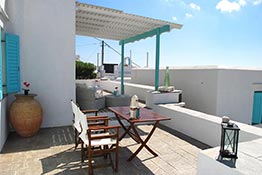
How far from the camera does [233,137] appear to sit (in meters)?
2.18

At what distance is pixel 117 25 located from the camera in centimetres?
689

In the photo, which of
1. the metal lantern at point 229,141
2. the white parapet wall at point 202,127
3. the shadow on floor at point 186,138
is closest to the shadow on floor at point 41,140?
the shadow on floor at point 186,138

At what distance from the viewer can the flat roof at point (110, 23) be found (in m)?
5.57

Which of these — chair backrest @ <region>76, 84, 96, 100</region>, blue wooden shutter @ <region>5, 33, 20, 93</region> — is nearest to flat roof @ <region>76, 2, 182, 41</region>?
blue wooden shutter @ <region>5, 33, 20, 93</region>

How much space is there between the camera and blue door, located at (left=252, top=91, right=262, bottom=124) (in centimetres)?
906

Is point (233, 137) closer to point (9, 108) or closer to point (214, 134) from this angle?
point (214, 134)

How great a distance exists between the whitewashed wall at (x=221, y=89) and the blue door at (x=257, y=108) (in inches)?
10.5

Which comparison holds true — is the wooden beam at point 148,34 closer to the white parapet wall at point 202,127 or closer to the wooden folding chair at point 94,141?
the white parapet wall at point 202,127

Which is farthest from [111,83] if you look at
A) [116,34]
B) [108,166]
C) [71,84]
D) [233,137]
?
[233,137]

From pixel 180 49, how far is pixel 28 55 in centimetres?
1513

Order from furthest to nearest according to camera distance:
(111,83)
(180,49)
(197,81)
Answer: (180,49)
(111,83)
(197,81)

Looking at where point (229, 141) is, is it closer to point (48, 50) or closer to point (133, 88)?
point (48, 50)

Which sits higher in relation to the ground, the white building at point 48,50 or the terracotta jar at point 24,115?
the white building at point 48,50

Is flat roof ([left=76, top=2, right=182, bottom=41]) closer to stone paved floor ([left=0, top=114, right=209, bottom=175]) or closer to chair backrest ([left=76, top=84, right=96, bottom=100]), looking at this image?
chair backrest ([left=76, top=84, right=96, bottom=100])
